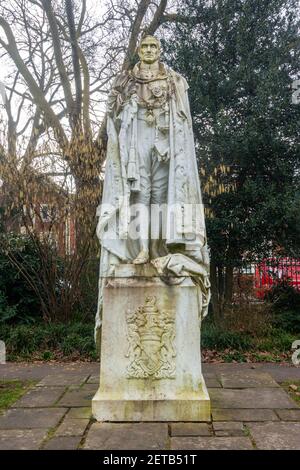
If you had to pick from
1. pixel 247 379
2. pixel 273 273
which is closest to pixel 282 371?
pixel 247 379

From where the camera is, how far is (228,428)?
3990 millimetres

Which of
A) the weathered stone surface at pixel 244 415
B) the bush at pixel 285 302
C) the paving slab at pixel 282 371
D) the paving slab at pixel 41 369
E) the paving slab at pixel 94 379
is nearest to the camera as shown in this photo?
the weathered stone surface at pixel 244 415

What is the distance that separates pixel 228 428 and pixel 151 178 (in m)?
2.25

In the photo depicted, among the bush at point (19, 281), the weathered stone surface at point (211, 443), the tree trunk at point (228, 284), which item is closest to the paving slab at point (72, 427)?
the weathered stone surface at point (211, 443)

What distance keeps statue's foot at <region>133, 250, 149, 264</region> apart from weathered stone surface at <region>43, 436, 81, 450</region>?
1512 millimetres

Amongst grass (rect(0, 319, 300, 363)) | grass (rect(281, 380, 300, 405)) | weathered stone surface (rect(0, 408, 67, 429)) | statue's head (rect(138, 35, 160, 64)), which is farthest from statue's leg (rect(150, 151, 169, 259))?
grass (rect(0, 319, 300, 363))

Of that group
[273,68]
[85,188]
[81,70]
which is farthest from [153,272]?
[81,70]

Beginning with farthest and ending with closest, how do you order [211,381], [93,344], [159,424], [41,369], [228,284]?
[228,284] < [93,344] < [41,369] < [211,381] < [159,424]

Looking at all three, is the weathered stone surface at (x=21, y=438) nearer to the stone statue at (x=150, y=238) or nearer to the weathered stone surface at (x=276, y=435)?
the stone statue at (x=150, y=238)

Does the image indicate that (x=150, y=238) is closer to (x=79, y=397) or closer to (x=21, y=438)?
(x=79, y=397)

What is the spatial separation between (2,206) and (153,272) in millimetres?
6582

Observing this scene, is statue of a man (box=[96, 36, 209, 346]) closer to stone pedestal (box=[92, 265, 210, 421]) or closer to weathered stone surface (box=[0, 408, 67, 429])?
stone pedestal (box=[92, 265, 210, 421])

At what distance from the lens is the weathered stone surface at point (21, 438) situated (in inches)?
143

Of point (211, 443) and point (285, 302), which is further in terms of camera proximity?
point (285, 302)
